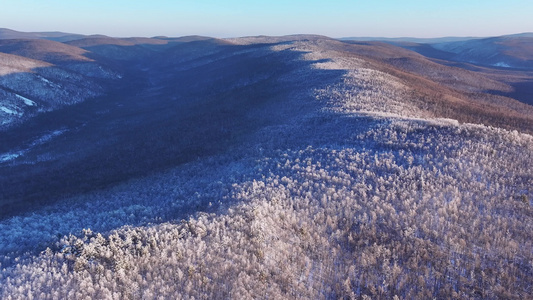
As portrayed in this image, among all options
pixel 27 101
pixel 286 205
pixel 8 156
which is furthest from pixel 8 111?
pixel 286 205

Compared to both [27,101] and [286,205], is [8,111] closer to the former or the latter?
[27,101]

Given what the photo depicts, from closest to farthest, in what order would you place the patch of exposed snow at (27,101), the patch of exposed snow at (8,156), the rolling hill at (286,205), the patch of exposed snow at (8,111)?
the rolling hill at (286,205) < the patch of exposed snow at (8,156) < the patch of exposed snow at (8,111) < the patch of exposed snow at (27,101)

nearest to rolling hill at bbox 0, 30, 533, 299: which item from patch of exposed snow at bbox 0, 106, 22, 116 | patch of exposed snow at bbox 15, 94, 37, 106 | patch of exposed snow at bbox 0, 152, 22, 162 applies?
patch of exposed snow at bbox 0, 152, 22, 162

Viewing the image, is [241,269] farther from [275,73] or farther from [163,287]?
[275,73]

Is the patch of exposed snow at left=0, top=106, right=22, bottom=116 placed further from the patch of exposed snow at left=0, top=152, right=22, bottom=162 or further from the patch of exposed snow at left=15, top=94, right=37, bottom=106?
the patch of exposed snow at left=0, top=152, right=22, bottom=162

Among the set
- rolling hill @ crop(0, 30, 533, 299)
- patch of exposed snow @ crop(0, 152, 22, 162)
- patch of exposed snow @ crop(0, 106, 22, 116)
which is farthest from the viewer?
patch of exposed snow @ crop(0, 106, 22, 116)

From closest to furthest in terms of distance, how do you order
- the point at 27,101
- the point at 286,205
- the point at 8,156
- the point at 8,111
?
the point at 286,205
the point at 8,156
the point at 8,111
the point at 27,101

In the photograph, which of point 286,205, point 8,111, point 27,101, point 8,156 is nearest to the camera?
point 286,205

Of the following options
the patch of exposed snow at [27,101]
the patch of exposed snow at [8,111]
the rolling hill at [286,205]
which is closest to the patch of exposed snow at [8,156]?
the rolling hill at [286,205]

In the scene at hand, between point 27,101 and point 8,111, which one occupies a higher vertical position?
point 27,101

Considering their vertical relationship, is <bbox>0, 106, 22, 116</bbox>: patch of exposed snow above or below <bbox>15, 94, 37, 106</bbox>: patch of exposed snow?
below

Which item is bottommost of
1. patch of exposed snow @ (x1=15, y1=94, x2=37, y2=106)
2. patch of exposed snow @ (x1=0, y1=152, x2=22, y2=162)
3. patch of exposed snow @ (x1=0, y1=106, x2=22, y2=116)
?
patch of exposed snow @ (x1=0, y1=152, x2=22, y2=162)

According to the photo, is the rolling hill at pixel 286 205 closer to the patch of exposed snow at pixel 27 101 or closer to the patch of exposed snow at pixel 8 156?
the patch of exposed snow at pixel 8 156
